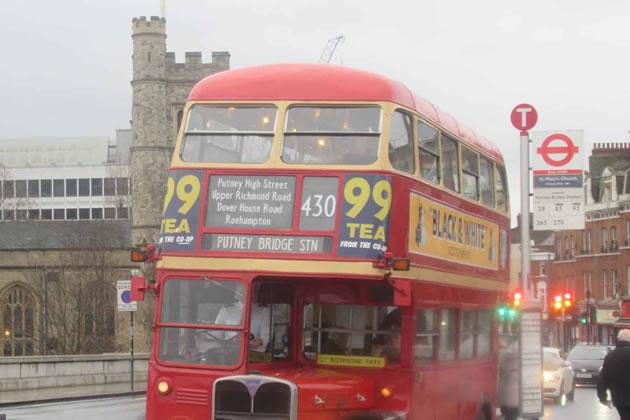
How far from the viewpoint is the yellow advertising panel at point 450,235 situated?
1343 cm

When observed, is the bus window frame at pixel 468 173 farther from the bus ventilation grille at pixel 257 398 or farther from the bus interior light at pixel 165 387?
the bus interior light at pixel 165 387

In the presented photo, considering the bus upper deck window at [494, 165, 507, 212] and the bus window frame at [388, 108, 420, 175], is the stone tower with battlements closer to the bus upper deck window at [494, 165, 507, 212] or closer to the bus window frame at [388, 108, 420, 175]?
the bus upper deck window at [494, 165, 507, 212]

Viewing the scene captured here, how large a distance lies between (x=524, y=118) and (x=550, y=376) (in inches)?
508

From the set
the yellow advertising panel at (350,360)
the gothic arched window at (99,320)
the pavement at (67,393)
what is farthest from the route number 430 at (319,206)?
the gothic arched window at (99,320)

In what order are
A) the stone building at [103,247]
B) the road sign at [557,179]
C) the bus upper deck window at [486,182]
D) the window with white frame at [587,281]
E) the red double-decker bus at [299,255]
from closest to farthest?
the red double-decker bus at [299,255]
the bus upper deck window at [486,182]
the road sign at [557,179]
the stone building at [103,247]
the window with white frame at [587,281]

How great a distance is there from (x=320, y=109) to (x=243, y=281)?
2.13 m

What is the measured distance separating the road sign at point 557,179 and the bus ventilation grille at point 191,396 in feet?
29.0

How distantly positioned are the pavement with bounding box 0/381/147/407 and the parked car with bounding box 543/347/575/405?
1242cm

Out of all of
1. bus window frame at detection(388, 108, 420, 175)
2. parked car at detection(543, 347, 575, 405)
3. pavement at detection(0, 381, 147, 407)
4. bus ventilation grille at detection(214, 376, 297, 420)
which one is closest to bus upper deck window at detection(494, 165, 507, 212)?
bus window frame at detection(388, 108, 420, 175)

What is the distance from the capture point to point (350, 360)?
43.4 ft

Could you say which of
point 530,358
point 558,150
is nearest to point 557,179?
point 558,150

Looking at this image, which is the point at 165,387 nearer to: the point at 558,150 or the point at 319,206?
the point at 319,206

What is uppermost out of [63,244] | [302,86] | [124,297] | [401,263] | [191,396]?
[63,244]

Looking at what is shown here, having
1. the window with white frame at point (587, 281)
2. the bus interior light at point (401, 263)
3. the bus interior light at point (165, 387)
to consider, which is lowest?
the bus interior light at point (165, 387)
